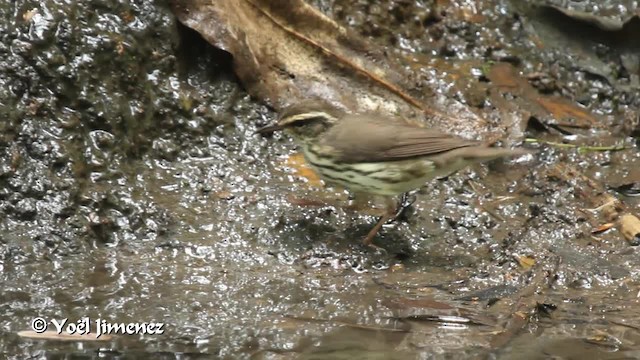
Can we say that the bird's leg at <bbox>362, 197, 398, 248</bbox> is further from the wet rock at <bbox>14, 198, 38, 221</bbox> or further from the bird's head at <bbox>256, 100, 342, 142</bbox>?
the wet rock at <bbox>14, 198, 38, 221</bbox>

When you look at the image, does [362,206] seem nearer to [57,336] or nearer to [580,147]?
[580,147]

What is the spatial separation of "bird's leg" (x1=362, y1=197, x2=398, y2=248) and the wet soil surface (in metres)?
0.07

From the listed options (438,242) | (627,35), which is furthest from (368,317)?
(627,35)

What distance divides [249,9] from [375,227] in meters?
1.84

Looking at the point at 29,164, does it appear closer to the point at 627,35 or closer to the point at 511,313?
the point at 511,313

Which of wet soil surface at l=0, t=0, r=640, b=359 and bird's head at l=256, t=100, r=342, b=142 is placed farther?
bird's head at l=256, t=100, r=342, b=142

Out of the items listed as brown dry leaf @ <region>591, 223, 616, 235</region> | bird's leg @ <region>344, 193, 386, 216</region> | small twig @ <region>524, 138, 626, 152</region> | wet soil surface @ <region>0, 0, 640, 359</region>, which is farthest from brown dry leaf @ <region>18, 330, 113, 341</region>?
small twig @ <region>524, 138, 626, 152</region>

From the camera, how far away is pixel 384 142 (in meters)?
5.25

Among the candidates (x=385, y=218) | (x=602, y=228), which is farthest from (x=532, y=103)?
(x=385, y=218)

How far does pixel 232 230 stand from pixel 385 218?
0.88 metres

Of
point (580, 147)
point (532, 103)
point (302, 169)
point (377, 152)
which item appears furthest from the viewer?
point (532, 103)

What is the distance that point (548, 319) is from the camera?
461 centimetres

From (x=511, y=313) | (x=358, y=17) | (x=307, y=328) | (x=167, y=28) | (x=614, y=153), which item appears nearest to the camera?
(x=307, y=328)

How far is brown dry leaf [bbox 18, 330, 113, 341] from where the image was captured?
405cm
